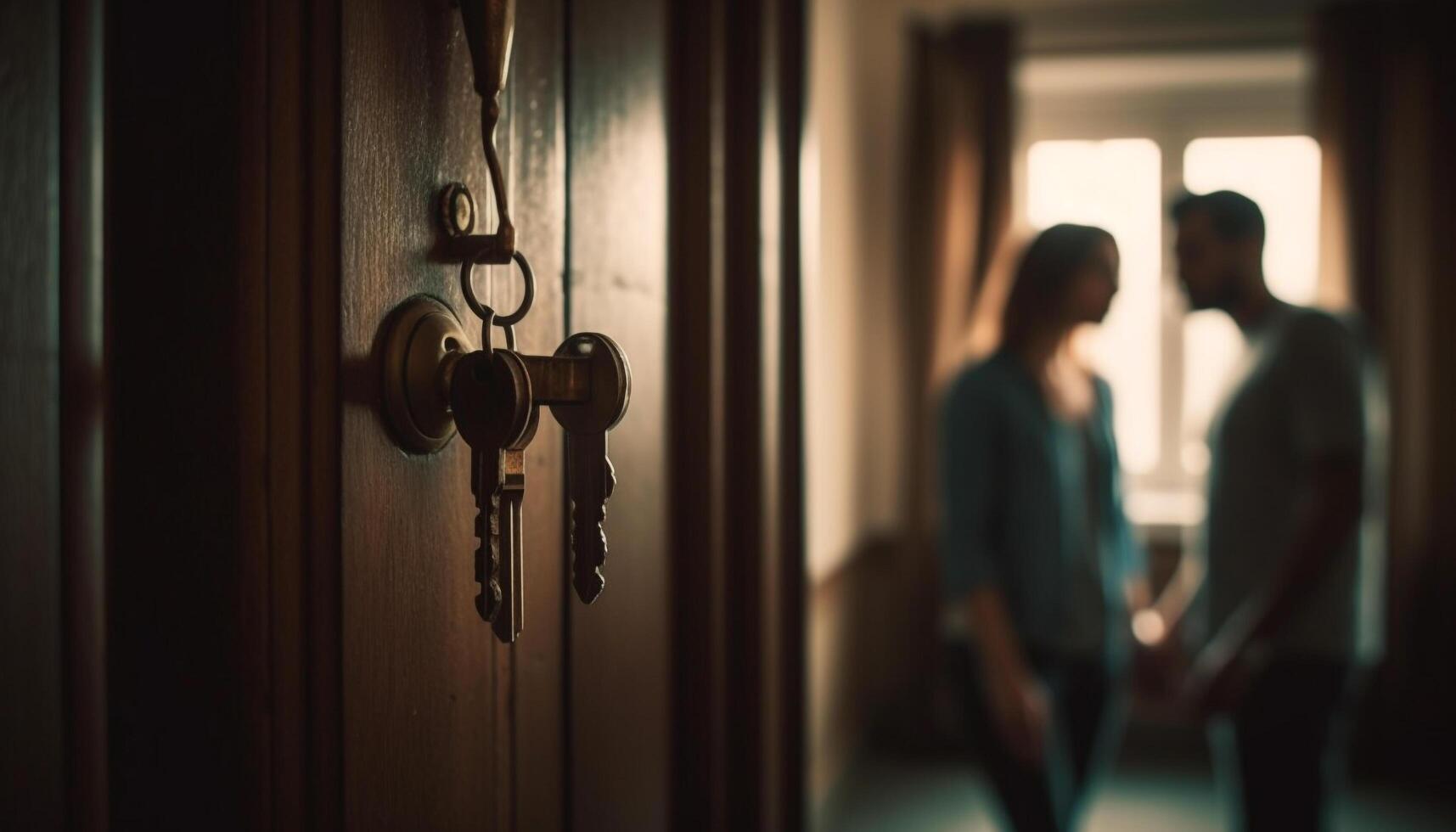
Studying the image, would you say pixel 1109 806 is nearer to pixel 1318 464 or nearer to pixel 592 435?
pixel 1318 464

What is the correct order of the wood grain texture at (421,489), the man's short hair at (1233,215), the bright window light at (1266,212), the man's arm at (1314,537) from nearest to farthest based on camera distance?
the wood grain texture at (421,489) → the man's arm at (1314,537) → the man's short hair at (1233,215) → the bright window light at (1266,212)

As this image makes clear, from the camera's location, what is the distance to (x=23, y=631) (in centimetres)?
30

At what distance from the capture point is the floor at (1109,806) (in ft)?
8.79

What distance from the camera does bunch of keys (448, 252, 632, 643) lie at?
0.41m

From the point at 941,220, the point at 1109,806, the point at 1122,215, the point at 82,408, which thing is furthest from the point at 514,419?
the point at 1122,215

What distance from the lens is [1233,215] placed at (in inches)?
65.7

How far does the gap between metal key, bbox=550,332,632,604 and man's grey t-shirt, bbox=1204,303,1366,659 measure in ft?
4.52

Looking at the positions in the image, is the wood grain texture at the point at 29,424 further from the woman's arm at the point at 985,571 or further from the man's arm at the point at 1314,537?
the man's arm at the point at 1314,537

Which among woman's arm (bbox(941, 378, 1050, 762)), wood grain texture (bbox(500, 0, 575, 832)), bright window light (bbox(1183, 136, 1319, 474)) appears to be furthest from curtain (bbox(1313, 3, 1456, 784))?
wood grain texture (bbox(500, 0, 575, 832))

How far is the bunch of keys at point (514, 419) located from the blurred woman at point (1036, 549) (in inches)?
48.3

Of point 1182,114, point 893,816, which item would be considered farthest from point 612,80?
point 1182,114

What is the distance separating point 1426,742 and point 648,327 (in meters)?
3.18

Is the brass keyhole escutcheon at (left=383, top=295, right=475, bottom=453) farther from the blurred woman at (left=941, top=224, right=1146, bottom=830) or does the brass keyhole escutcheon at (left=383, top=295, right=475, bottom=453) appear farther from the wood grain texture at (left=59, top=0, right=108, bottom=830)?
the blurred woman at (left=941, top=224, right=1146, bottom=830)

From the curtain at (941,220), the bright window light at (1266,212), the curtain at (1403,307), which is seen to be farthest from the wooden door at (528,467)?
the bright window light at (1266,212)
